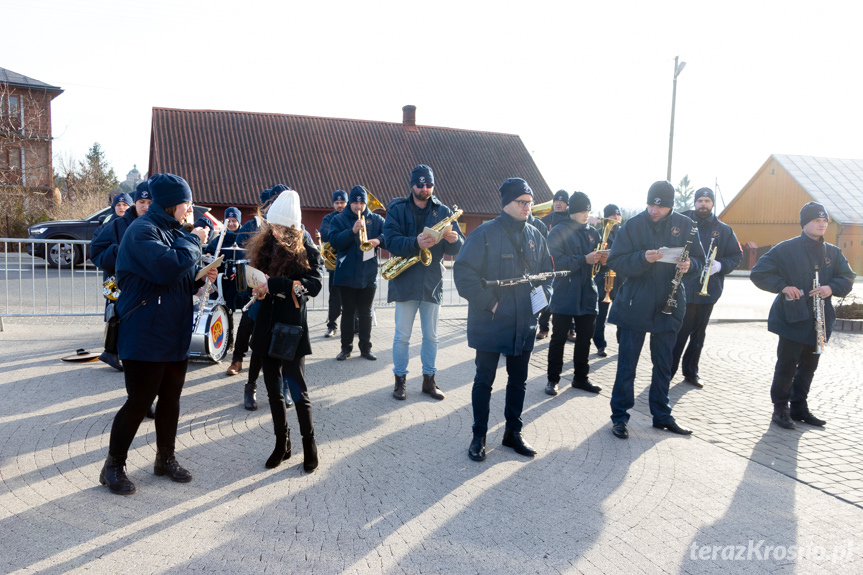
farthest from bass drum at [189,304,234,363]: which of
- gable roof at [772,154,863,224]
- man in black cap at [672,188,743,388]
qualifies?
gable roof at [772,154,863,224]

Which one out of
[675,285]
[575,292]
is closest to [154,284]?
[675,285]

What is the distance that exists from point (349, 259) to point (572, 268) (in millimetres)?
2749

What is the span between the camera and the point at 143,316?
3793mm

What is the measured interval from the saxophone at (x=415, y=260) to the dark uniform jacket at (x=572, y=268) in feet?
4.04

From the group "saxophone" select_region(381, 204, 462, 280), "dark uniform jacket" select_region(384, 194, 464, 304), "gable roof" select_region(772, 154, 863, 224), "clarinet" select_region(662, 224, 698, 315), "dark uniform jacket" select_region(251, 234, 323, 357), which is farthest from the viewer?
"gable roof" select_region(772, 154, 863, 224)

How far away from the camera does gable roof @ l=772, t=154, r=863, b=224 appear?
106 ft

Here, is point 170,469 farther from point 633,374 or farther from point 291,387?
point 633,374

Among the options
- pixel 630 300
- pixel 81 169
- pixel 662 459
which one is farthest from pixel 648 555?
pixel 81 169

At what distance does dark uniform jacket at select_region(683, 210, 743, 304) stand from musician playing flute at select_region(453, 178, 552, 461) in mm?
2834

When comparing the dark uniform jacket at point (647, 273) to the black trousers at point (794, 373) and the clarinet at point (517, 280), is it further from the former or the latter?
the black trousers at point (794, 373)

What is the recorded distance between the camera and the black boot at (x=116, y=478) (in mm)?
3818

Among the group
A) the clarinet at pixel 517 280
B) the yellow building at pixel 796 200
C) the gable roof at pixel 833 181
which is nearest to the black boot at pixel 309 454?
the clarinet at pixel 517 280

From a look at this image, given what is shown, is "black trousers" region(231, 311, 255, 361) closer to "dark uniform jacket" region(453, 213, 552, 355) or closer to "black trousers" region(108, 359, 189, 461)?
"black trousers" region(108, 359, 189, 461)

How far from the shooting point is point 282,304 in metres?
4.23
